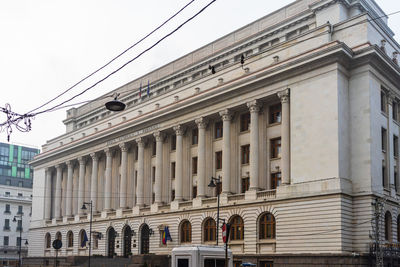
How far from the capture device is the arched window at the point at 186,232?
55.8m

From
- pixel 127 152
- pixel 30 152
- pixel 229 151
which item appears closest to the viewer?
pixel 229 151

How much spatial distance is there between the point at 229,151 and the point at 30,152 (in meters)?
90.2

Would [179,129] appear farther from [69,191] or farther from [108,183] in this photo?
[69,191]

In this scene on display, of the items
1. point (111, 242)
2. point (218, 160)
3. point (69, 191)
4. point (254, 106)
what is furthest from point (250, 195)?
point (69, 191)

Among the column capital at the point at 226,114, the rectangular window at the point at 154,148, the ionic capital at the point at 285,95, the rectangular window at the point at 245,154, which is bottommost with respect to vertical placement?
the rectangular window at the point at 245,154

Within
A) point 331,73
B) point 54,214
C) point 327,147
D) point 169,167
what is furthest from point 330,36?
point 54,214

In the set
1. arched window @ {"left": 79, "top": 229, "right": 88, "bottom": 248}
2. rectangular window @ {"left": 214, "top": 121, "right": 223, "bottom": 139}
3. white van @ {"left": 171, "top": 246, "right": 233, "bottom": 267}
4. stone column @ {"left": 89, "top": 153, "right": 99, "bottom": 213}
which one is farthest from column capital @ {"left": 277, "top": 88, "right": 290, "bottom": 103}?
arched window @ {"left": 79, "top": 229, "right": 88, "bottom": 248}

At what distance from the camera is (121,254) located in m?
65.1

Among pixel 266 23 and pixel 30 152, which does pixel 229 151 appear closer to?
pixel 266 23

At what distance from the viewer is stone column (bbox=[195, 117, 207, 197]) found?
55.8m

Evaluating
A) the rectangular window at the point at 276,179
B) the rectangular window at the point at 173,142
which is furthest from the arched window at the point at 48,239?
the rectangular window at the point at 276,179

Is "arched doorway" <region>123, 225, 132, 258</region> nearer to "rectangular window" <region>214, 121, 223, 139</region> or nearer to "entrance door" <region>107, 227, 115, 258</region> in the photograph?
"entrance door" <region>107, 227, 115, 258</region>

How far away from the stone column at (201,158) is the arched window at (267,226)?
8.80 meters

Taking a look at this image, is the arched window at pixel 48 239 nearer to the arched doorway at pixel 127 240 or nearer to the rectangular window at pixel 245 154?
the arched doorway at pixel 127 240
